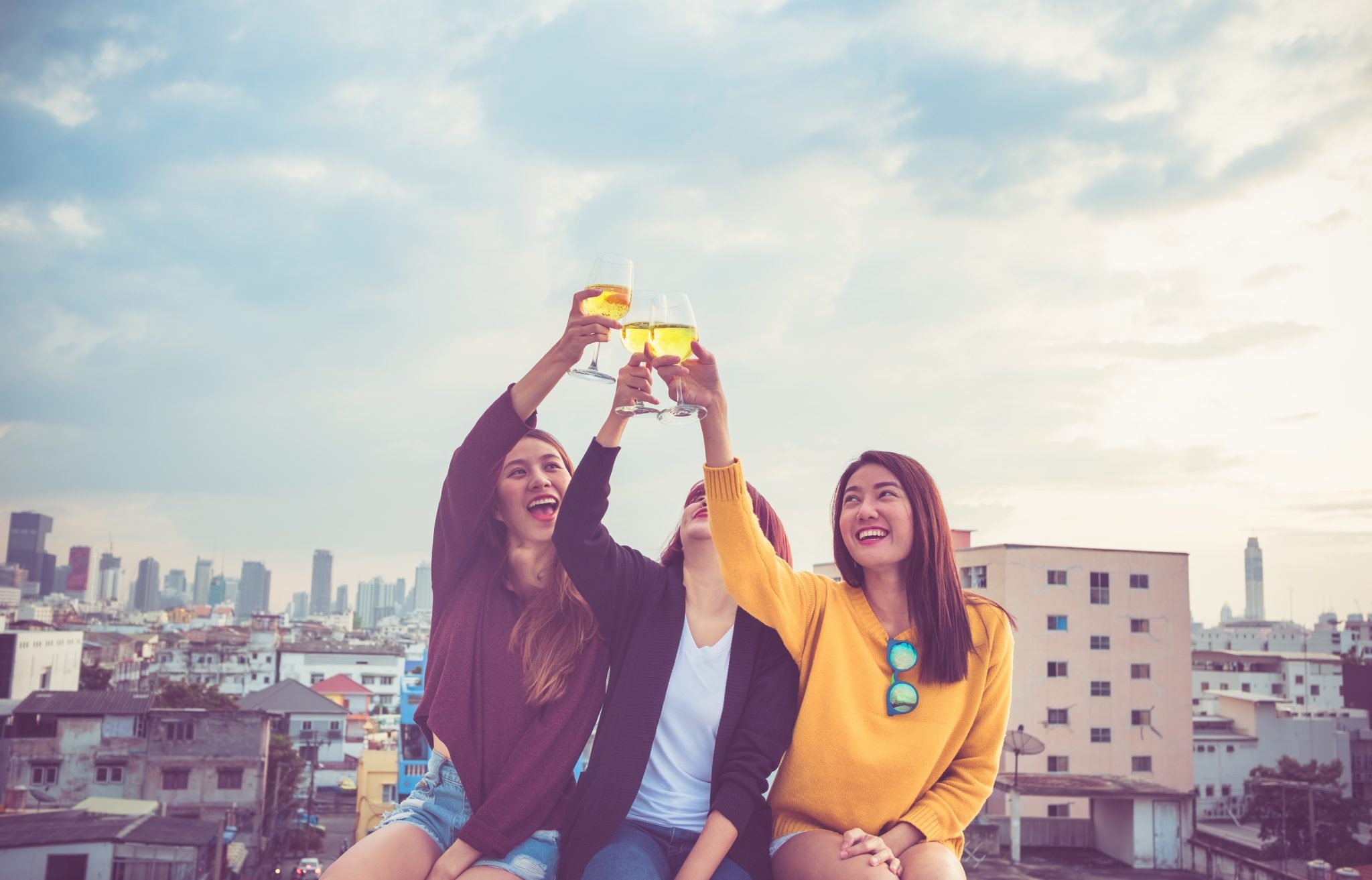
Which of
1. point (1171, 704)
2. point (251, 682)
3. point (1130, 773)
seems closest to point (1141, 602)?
point (1171, 704)

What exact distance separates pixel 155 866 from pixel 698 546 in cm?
1862

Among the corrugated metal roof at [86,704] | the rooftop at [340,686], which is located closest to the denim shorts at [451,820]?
the corrugated metal roof at [86,704]

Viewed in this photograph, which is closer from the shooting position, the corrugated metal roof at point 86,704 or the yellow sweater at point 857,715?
the yellow sweater at point 857,715

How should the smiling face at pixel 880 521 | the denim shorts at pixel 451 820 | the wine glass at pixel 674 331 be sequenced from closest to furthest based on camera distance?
the wine glass at pixel 674 331, the denim shorts at pixel 451 820, the smiling face at pixel 880 521

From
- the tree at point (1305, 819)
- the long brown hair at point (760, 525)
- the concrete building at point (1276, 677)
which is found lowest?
the tree at point (1305, 819)

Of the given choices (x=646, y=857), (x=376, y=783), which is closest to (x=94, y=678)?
(x=376, y=783)

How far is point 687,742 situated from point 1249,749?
4513 centimetres

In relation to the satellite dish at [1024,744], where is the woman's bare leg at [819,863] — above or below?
above

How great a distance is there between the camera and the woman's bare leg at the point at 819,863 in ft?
8.59

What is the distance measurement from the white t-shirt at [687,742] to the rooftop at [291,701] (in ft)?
136

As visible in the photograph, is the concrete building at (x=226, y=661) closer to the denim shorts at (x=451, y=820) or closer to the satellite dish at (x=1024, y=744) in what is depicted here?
the satellite dish at (x=1024, y=744)

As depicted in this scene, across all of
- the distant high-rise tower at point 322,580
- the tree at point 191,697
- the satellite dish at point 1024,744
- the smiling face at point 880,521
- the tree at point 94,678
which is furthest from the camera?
the distant high-rise tower at point 322,580

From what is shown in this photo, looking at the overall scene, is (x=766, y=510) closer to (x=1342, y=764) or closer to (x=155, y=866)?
(x=155, y=866)

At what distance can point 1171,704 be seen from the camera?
3353 centimetres
